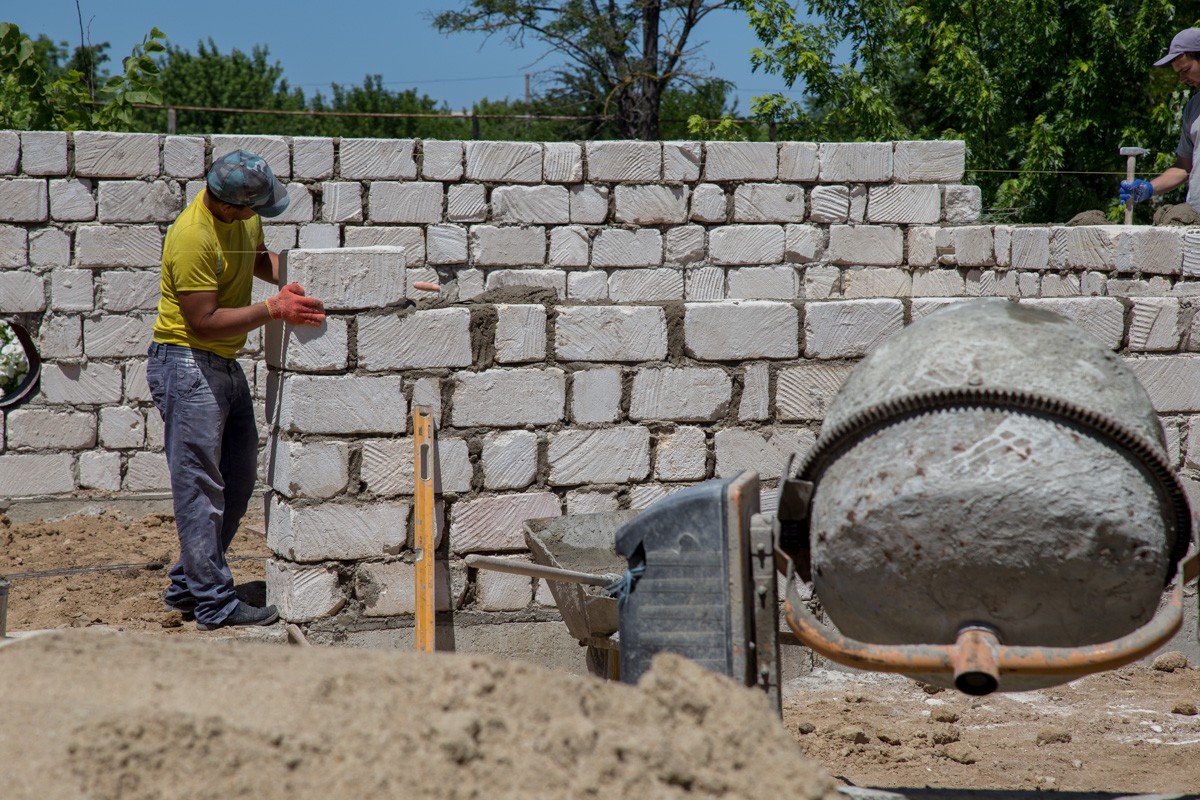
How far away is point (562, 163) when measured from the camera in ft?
→ 31.3

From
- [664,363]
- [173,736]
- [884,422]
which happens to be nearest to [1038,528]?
[884,422]

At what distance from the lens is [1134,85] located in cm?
1622

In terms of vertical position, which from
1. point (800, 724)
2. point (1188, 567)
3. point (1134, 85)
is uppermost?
point (1134, 85)

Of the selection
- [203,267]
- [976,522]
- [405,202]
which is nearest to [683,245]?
[405,202]

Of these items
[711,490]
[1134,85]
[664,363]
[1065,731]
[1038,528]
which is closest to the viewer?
[1038,528]

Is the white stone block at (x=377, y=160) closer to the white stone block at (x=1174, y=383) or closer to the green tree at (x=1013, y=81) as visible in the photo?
the white stone block at (x=1174, y=383)

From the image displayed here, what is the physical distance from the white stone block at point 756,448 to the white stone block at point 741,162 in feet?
16.4

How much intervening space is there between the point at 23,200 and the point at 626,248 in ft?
15.5

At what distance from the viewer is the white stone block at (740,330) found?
5.22 metres

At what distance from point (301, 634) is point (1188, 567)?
364cm

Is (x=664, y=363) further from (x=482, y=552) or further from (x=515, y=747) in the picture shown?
(x=515, y=747)

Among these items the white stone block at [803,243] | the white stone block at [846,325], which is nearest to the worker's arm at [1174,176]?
the white stone block at [803,243]

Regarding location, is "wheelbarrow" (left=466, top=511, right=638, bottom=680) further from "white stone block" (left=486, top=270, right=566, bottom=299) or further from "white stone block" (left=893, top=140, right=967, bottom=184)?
"white stone block" (left=893, top=140, right=967, bottom=184)

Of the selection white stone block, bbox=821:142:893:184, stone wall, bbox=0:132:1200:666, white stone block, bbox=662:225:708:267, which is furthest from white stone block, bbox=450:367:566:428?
white stone block, bbox=821:142:893:184
